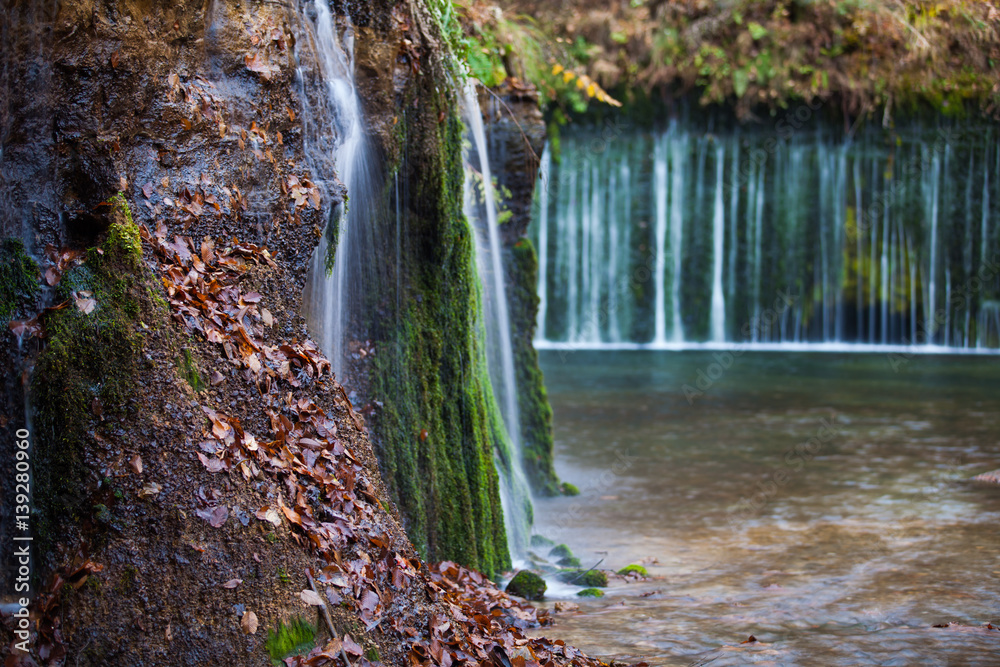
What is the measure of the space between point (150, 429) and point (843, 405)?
12.0 m

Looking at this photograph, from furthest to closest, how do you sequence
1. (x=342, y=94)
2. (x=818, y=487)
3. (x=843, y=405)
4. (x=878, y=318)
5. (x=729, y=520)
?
(x=878, y=318), (x=843, y=405), (x=818, y=487), (x=729, y=520), (x=342, y=94)

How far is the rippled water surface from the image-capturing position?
4.85 meters

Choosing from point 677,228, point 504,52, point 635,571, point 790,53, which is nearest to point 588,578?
point 635,571

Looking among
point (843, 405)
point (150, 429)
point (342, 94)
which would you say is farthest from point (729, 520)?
point (843, 405)

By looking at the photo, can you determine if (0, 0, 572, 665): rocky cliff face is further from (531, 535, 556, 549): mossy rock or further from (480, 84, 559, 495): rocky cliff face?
(480, 84, 559, 495): rocky cliff face

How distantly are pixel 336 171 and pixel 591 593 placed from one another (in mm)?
3047

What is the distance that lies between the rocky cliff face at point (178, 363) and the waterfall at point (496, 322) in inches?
69.9

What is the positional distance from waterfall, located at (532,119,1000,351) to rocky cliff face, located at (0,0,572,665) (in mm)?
17710

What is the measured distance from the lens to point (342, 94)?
16.7 ft

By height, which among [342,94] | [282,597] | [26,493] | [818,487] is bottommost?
[818,487]

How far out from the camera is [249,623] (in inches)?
126

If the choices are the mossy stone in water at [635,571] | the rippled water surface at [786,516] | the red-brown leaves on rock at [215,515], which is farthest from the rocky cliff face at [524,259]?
the red-brown leaves on rock at [215,515]

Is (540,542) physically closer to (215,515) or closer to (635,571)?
(635,571)

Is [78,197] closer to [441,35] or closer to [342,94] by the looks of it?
[342,94]
